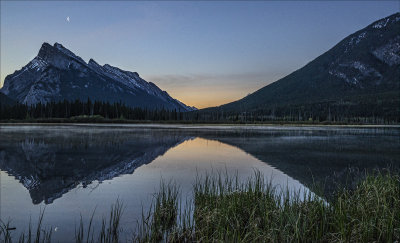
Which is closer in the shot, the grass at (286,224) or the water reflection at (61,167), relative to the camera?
the grass at (286,224)

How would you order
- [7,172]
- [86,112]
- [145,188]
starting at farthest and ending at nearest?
1. [86,112]
2. [7,172]
3. [145,188]

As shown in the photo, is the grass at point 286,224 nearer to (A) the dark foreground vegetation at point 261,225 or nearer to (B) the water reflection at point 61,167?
(A) the dark foreground vegetation at point 261,225

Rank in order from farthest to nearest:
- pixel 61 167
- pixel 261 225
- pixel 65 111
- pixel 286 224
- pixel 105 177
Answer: pixel 65 111 → pixel 61 167 → pixel 105 177 → pixel 261 225 → pixel 286 224

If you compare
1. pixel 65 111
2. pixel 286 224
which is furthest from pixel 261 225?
pixel 65 111

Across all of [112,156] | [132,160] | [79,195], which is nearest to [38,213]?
[79,195]

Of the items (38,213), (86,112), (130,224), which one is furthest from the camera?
(86,112)

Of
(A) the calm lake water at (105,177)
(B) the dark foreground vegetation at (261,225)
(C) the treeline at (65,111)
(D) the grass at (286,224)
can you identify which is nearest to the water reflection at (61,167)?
(A) the calm lake water at (105,177)

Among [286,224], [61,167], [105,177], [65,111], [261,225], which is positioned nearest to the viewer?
[286,224]

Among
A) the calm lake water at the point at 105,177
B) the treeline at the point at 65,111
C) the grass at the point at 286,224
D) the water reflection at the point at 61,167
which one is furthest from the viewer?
the treeline at the point at 65,111

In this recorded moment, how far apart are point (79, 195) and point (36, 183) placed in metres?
3.57

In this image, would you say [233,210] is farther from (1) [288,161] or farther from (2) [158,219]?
(1) [288,161]

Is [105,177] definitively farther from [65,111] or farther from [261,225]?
[65,111]

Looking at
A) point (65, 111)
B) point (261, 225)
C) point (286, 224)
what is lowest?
point (261, 225)

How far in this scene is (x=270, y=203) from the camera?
8.77 metres
